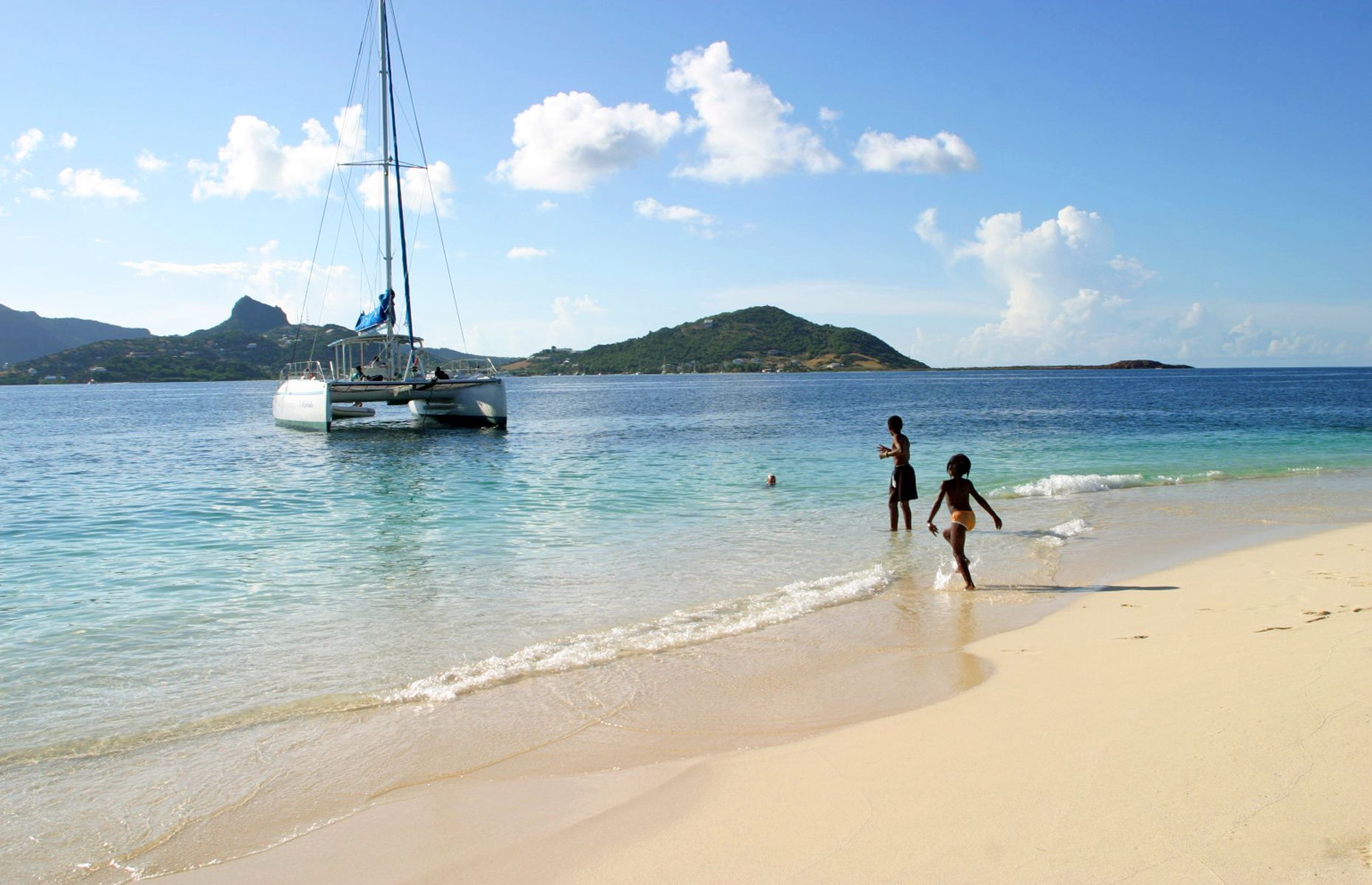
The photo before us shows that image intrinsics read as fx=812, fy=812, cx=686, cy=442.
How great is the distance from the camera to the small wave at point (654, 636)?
6.14 meters

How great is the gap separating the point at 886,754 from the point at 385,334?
35378 mm

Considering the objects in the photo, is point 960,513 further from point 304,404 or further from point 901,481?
point 304,404

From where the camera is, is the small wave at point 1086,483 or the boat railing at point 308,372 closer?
the small wave at point 1086,483

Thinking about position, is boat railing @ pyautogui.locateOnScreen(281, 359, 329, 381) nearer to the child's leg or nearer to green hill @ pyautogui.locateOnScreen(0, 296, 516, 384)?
the child's leg

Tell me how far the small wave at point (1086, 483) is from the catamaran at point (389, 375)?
2437 centimetres

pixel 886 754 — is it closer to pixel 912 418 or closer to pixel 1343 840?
pixel 1343 840

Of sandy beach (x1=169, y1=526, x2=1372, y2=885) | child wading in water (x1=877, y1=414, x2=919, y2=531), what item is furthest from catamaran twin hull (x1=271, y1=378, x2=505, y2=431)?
sandy beach (x1=169, y1=526, x2=1372, y2=885)

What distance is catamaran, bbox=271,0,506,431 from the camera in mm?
34725

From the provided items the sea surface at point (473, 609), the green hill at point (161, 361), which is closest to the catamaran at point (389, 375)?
the sea surface at point (473, 609)

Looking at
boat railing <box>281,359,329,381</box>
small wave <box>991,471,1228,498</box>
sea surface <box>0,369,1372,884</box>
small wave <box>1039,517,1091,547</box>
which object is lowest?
sea surface <box>0,369,1372,884</box>

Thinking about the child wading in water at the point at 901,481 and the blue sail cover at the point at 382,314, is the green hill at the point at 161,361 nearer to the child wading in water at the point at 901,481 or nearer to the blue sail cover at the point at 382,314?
the blue sail cover at the point at 382,314

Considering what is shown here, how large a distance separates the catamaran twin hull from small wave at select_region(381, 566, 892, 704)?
1095 inches

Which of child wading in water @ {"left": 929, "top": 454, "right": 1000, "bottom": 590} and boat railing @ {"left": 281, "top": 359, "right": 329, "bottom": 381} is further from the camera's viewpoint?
boat railing @ {"left": 281, "top": 359, "right": 329, "bottom": 381}

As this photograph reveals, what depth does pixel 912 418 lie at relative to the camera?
155ft
